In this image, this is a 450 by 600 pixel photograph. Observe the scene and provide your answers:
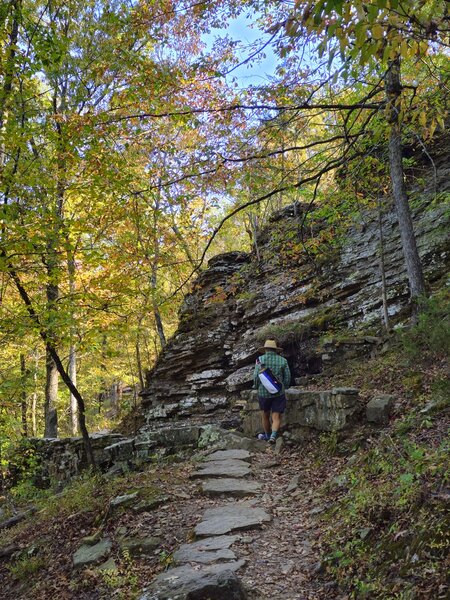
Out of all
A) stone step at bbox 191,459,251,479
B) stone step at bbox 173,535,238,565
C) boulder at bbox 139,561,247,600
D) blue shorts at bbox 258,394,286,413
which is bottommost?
stone step at bbox 173,535,238,565

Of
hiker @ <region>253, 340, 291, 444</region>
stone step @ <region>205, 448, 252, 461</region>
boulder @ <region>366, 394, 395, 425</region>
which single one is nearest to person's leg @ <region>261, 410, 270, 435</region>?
hiker @ <region>253, 340, 291, 444</region>

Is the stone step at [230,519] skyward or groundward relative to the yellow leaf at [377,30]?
groundward

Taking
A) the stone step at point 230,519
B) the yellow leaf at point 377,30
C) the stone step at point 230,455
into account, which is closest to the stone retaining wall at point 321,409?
the stone step at point 230,455

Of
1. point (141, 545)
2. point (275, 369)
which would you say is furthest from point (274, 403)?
point (141, 545)

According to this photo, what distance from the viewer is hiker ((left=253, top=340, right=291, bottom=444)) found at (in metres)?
7.93

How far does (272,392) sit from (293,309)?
5.68m

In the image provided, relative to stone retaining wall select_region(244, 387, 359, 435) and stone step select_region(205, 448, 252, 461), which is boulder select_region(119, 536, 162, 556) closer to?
stone step select_region(205, 448, 252, 461)

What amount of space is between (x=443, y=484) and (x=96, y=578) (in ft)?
11.6

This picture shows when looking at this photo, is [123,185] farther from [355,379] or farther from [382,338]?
[382,338]

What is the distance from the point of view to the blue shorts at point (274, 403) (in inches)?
312

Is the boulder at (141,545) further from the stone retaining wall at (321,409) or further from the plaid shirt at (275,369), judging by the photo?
the plaid shirt at (275,369)

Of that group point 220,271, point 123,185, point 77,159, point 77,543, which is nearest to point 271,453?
point 77,543

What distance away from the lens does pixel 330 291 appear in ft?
40.8

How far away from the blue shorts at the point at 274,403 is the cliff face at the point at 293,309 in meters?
2.48
